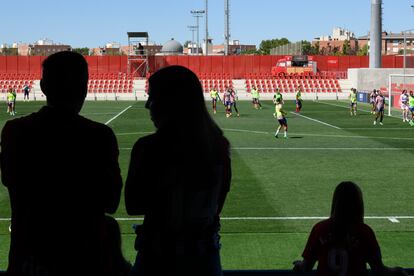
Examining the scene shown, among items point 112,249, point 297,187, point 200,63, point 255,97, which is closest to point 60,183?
point 112,249

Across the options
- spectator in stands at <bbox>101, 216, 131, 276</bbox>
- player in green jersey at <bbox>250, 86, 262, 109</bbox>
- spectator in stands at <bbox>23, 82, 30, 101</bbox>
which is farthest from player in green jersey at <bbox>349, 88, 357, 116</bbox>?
spectator in stands at <bbox>101, 216, 131, 276</bbox>

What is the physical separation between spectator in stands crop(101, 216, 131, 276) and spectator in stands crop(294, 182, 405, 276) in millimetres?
1346

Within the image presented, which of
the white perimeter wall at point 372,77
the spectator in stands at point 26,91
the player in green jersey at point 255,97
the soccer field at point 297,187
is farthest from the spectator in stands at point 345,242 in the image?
the spectator in stands at point 26,91

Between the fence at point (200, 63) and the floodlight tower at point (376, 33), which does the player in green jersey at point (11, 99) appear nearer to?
the floodlight tower at point (376, 33)

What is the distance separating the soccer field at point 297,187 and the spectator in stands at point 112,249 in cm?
598

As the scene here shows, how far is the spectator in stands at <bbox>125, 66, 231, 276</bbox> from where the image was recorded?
387 cm

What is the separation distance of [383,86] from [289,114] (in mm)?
20507

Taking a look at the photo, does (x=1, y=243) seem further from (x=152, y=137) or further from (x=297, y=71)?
(x=297, y=71)

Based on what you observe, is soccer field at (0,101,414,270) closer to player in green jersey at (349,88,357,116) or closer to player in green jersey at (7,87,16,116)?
player in green jersey at (349,88,357,116)

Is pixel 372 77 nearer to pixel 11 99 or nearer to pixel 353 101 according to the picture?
pixel 353 101

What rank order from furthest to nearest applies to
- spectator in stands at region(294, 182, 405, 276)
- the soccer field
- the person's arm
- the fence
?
the fence
the soccer field
the person's arm
spectator in stands at region(294, 182, 405, 276)

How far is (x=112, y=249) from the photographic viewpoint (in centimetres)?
380

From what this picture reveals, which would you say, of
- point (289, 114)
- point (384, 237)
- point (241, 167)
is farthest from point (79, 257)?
point (289, 114)

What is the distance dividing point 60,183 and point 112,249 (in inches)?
16.9
